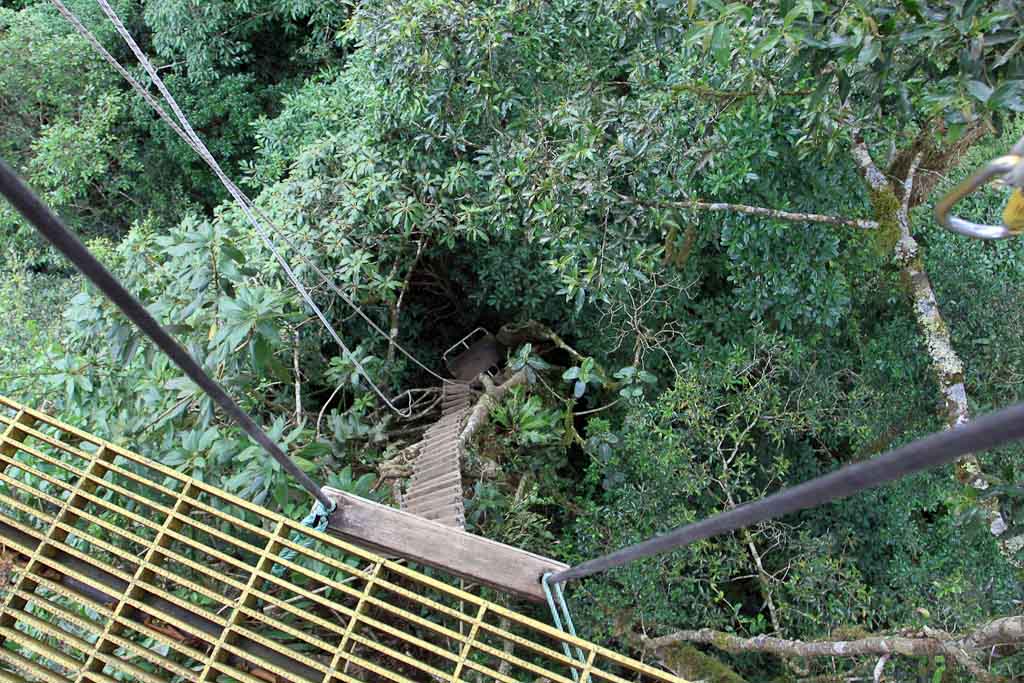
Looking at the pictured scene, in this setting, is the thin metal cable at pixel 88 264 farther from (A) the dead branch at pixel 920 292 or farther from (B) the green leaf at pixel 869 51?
(A) the dead branch at pixel 920 292

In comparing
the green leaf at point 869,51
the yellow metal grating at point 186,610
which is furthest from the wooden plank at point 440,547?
the green leaf at point 869,51

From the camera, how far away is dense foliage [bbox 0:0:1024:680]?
2.61 metres

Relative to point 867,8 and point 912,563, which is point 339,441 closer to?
point 867,8

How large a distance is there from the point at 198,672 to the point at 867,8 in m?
2.36

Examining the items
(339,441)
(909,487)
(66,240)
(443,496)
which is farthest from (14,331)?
(909,487)

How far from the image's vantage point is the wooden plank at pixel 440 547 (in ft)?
6.21

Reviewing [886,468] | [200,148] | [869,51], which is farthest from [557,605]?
A: [200,148]

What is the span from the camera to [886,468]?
0.67 m

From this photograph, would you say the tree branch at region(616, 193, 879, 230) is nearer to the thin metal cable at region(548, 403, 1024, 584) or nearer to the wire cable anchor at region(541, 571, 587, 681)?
the wire cable anchor at region(541, 571, 587, 681)

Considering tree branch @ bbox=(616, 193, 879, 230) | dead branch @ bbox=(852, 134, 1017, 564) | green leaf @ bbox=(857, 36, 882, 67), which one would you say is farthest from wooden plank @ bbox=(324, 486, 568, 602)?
dead branch @ bbox=(852, 134, 1017, 564)

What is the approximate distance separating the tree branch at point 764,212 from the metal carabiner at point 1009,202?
2.26 metres

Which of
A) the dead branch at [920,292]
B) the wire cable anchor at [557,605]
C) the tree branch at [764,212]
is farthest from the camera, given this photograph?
the dead branch at [920,292]

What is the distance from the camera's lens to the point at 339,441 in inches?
124

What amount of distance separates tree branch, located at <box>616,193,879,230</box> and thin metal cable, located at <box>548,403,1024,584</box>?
238cm
